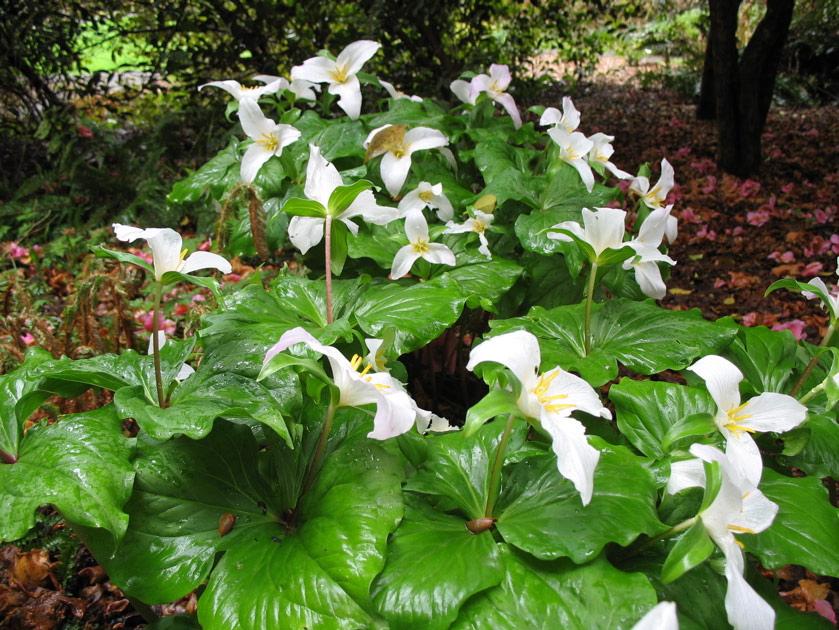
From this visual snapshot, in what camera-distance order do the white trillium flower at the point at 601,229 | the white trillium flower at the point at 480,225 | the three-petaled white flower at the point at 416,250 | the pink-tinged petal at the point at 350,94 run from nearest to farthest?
the white trillium flower at the point at 601,229, the three-petaled white flower at the point at 416,250, the white trillium flower at the point at 480,225, the pink-tinged petal at the point at 350,94

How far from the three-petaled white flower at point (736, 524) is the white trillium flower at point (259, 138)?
1.42m

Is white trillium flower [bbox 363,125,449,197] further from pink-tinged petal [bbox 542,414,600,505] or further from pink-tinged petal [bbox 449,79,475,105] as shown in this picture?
pink-tinged petal [bbox 542,414,600,505]

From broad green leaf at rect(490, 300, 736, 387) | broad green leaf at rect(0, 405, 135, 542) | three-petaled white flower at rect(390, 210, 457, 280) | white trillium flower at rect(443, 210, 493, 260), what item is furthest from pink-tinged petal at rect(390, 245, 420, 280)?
broad green leaf at rect(0, 405, 135, 542)

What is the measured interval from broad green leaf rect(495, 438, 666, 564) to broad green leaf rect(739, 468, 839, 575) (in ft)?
0.74

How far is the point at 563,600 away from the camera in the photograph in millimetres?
861

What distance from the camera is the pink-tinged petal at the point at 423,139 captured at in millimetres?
1764

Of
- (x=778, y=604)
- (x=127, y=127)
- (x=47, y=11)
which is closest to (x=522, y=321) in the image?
(x=778, y=604)

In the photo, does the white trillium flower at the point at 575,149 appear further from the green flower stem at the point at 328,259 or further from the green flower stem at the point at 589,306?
the green flower stem at the point at 328,259

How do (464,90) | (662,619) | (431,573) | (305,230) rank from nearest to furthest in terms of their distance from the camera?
(662,619)
(431,573)
(305,230)
(464,90)

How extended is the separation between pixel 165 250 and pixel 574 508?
3.00 feet

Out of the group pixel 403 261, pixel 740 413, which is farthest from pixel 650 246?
pixel 403 261

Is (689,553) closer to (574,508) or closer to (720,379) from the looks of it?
(574,508)

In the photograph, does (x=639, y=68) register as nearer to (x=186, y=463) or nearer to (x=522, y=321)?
(x=522, y=321)

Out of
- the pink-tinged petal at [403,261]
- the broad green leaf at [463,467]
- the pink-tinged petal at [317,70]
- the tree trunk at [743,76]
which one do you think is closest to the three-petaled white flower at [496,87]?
the pink-tinged petal at [317,70]
